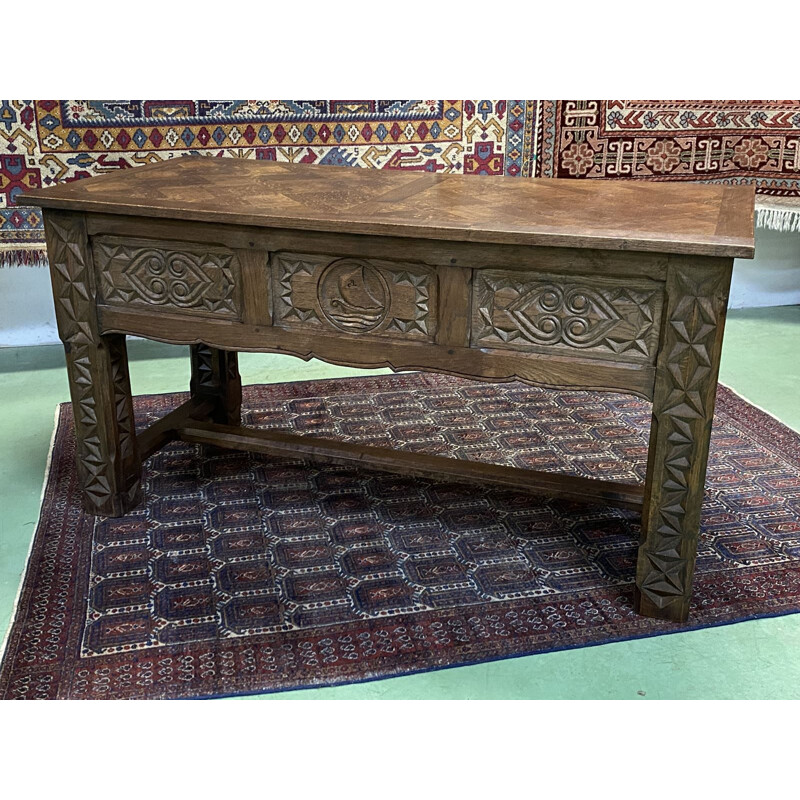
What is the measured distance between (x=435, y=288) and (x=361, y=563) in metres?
0.91

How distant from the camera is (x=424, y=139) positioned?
4.98 metres

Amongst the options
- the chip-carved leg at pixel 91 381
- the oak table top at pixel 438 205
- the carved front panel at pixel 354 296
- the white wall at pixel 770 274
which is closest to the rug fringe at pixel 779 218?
the white wall at pixel 770 274

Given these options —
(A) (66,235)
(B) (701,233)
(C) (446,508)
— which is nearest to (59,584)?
(A) (66,235)

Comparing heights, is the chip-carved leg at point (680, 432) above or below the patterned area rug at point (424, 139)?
below

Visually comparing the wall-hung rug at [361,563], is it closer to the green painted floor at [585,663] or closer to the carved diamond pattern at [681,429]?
the green painted floor at [585,663]

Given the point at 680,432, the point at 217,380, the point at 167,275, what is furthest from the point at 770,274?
the point at 167,275

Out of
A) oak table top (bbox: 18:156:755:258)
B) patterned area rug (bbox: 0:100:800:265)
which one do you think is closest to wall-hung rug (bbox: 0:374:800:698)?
oak table top (bbox: 18:156:755:258)

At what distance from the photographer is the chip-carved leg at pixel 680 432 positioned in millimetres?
2361

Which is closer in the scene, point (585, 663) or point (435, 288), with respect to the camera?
point (585, 663)

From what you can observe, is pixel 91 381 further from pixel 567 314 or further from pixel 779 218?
pixel 779 218

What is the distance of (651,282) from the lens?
2.40 meters

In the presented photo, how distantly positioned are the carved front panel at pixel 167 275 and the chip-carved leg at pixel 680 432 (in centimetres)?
126

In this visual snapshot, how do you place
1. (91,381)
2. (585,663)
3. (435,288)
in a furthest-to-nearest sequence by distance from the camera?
1. (91,381)
2. (435,288)
3. (585,663)

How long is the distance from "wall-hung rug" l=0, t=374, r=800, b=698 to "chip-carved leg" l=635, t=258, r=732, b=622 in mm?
134
